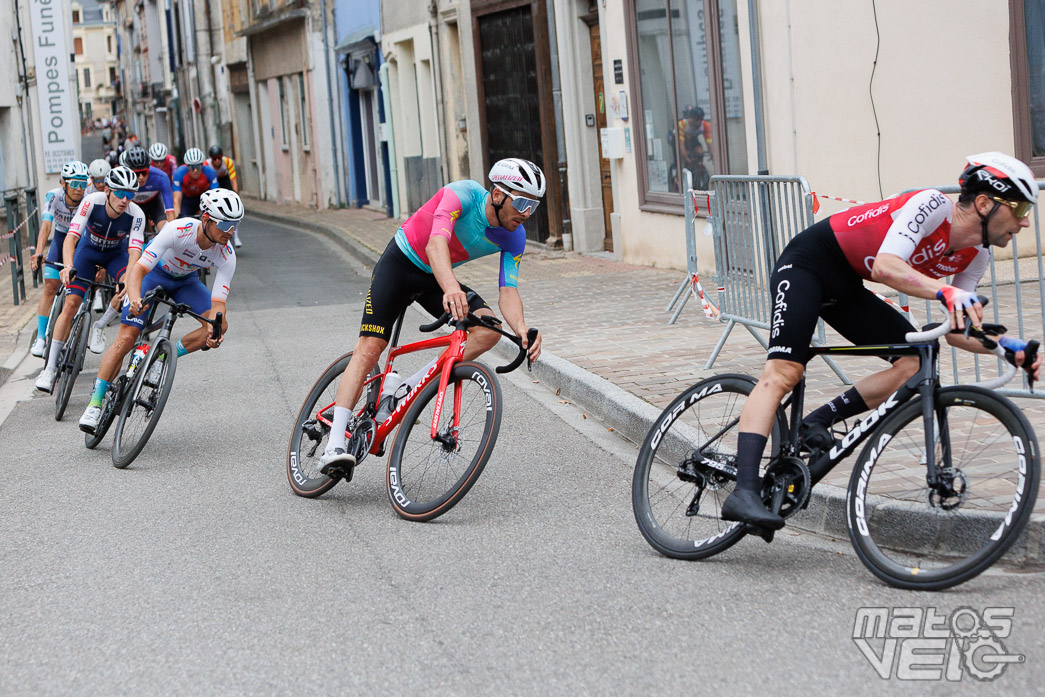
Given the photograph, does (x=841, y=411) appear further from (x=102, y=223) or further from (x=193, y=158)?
(x=193, y=158)

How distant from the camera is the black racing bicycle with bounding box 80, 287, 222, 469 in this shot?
7414mm

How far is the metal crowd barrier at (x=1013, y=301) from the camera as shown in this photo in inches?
248

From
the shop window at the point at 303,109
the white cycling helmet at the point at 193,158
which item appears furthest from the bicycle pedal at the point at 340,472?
the shop window at the point at 303,109

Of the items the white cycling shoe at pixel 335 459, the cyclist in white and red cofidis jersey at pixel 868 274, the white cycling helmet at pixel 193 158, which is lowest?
the white cycling shoe at pixel 335 459

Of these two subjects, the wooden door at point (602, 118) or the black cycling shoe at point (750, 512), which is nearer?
the black cycling shoe at point (750, 512)

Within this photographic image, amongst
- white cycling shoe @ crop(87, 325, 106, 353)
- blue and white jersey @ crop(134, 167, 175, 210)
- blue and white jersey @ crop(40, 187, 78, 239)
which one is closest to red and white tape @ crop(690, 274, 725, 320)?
white cycling shoe @ crop(87, 325, 106, 353)

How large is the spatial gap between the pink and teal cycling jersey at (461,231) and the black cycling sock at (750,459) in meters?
1.57

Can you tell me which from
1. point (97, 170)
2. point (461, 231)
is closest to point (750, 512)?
point (461, 231)

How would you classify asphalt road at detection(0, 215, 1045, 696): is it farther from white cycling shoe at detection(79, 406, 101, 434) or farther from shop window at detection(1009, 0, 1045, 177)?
shop window at detection(1009, 0, 1045, 177)

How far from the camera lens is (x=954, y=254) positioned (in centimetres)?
471

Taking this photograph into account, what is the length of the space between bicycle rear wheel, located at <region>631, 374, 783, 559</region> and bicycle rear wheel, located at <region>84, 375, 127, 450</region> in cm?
373

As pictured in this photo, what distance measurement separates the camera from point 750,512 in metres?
4.71

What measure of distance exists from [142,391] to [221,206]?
1224 mm

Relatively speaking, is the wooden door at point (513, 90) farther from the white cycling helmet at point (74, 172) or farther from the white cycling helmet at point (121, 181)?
the white cycling helmet at point (121, 181)
